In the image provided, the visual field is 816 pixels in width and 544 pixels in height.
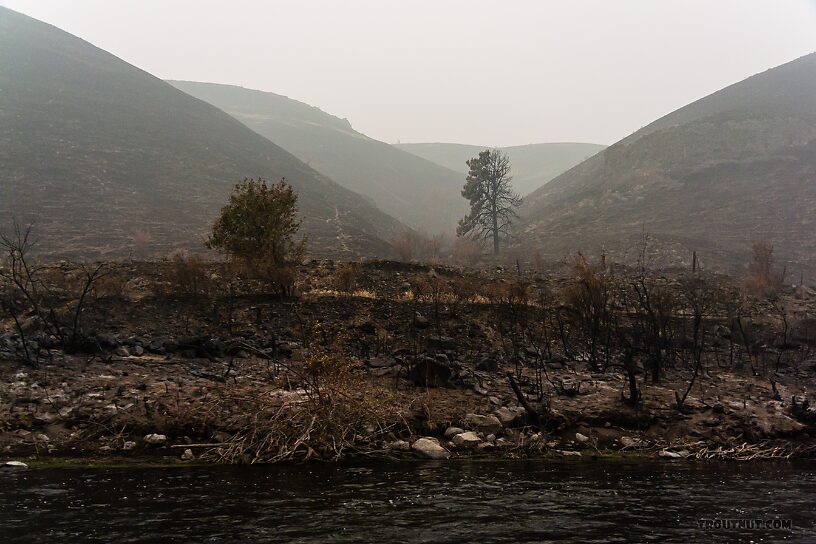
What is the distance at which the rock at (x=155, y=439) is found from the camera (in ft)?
40.2

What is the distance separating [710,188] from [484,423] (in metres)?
70.3

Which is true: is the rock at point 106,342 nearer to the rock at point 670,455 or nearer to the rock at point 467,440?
the rock at point 467,440

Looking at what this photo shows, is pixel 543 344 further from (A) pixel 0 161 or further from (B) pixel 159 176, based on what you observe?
(A) pixel 0 161

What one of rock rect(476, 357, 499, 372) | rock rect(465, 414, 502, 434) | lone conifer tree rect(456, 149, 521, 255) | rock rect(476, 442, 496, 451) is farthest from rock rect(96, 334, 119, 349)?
lone conifer tree rect(456, 149, 521, 255)

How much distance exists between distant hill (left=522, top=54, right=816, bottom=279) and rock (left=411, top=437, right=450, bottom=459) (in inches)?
1741

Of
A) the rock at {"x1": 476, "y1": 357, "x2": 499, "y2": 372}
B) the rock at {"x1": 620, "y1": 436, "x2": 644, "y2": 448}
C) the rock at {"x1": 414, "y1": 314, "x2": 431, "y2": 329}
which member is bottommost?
the rock at {"x1": 620, "y1": 436, "x2": 644, "y2": 448}

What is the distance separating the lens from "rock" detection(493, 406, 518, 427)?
14.3m

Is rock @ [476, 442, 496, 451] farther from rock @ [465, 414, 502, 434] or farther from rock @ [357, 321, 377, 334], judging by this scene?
rock @ [357, 321, 377, 334]

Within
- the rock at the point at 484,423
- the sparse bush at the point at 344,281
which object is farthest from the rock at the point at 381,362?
the sparse bush at the point at 344,281

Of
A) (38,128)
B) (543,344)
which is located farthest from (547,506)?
(38,128)

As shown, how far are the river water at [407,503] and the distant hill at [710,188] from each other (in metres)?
44.1

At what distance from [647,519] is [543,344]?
15528mm

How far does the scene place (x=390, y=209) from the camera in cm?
12444

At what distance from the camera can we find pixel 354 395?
45.9 ft
